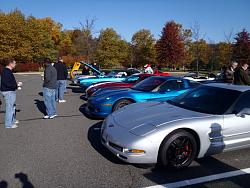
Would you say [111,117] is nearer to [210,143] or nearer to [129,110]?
[129,110]

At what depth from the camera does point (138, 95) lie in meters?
7.84

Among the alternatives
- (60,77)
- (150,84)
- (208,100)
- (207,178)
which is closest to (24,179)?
(207,178)

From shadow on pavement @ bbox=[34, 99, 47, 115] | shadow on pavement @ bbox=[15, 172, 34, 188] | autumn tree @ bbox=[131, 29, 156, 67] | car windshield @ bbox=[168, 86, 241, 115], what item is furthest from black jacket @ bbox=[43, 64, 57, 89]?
autumn tree @ bbox=[131, 29, 156, 67]

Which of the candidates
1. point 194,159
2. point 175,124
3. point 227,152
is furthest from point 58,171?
point 227,152

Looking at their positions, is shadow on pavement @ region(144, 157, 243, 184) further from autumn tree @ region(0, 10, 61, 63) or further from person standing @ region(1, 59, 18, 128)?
autumn tree @ region(0, 10, 61, 63)

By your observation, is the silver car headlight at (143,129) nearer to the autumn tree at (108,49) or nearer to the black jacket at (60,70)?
the black jacket at (60,70)

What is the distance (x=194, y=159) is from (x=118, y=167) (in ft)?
4.17

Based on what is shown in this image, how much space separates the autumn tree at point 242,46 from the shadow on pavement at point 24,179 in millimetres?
39889

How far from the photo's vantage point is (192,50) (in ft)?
179

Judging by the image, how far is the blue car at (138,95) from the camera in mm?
7648

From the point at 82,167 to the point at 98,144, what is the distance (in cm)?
119

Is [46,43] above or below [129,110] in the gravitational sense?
above

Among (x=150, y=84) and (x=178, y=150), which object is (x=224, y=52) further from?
(x=178, y=150)

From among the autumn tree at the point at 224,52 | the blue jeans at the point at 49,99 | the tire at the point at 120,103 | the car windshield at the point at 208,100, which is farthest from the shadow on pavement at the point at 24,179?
the autumn tree at the point at 224,52
